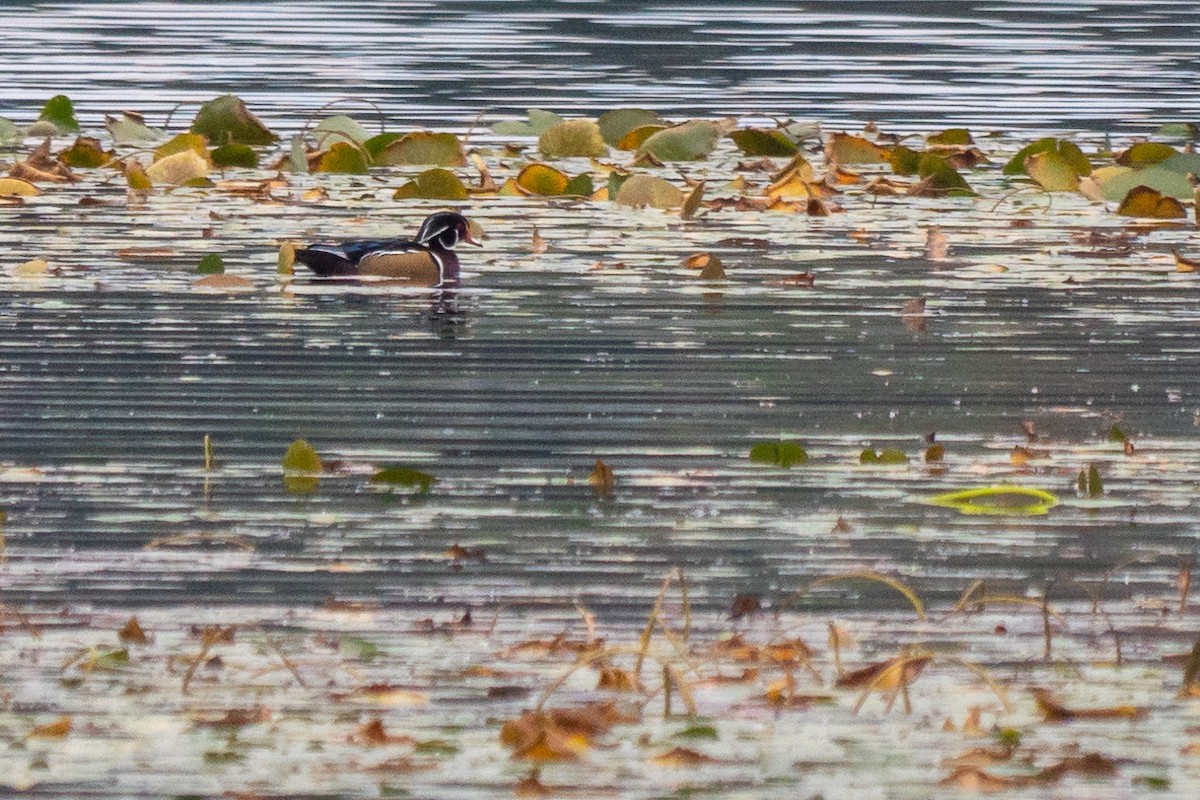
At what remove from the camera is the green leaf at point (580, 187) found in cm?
1404

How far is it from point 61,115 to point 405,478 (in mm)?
10719

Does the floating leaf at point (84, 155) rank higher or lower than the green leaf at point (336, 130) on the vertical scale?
lower

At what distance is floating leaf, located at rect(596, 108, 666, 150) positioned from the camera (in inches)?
655

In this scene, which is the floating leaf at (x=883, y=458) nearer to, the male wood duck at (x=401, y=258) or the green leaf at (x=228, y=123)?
the male wood duck at (x=401, y=258)

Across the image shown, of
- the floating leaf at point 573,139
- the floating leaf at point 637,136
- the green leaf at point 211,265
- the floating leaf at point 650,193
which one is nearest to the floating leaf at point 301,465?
the green leaf at point 211,265

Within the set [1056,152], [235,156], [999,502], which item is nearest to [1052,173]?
[1056,152]

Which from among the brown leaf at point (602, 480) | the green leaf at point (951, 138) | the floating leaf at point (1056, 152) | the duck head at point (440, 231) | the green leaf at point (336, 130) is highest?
the green leaf at point (336, 130)

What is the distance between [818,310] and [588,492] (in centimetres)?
348

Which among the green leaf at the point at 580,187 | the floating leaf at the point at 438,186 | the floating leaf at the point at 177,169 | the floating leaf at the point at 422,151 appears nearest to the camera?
the floating leaf at the point at 438,186

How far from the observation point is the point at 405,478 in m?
6.57

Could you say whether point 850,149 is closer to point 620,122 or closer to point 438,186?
point 620,122

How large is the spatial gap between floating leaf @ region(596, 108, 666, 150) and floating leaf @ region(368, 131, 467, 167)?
1.36 meters

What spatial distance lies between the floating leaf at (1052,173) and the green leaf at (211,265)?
540 cm

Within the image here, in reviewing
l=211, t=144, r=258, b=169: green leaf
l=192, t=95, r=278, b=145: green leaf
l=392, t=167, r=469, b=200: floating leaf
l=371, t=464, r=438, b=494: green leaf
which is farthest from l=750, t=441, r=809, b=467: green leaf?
l=192, t=95, r=278, b=145: green leaf
